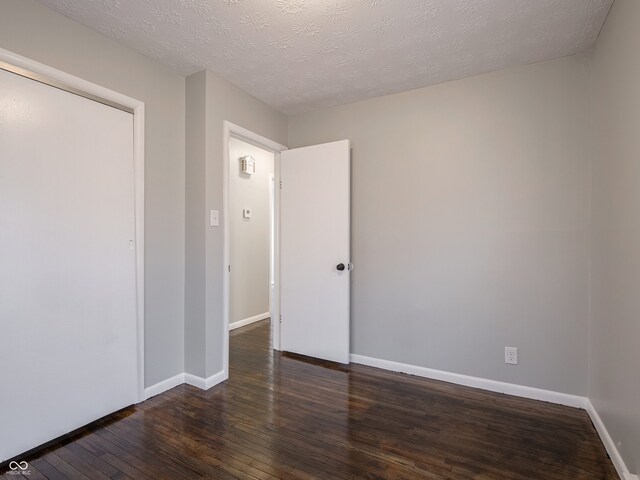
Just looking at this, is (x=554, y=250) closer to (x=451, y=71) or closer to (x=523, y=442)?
(x=523, y=442)

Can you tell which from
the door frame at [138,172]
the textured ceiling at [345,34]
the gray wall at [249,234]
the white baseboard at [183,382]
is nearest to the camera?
the textured ceiling at [345,34]

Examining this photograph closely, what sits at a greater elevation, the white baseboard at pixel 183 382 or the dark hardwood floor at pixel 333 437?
the white baseboard at pixel 183 382

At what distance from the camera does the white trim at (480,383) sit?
2.39m

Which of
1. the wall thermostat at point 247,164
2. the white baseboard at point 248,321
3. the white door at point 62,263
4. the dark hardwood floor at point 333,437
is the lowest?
the dark hardwood floor at point 333,437

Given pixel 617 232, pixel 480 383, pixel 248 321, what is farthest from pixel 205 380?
pixel 617 232

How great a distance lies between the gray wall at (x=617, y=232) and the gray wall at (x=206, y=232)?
2.57 m

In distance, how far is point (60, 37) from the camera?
198 cm

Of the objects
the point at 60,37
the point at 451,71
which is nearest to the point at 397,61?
the point at 451,71

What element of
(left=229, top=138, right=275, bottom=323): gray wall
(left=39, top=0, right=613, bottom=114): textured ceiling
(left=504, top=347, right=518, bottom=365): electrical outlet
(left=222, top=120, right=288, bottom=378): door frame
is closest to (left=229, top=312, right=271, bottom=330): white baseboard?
(left=229, top=138, right=275, bottom=323): gray wall

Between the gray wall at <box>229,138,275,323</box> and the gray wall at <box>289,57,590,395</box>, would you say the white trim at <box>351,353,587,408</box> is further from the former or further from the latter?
the gray wall at <box>229,138,275,323</box>

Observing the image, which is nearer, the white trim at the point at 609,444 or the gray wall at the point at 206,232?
the white trim at the point at 609,444

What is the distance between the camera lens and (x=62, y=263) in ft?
6.52

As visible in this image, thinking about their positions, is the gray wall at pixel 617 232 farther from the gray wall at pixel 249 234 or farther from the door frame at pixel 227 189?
the gray wall at pixel 249 234

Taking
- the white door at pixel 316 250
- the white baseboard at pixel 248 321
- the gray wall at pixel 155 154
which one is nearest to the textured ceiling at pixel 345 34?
the gray wall at pixel 155 154
